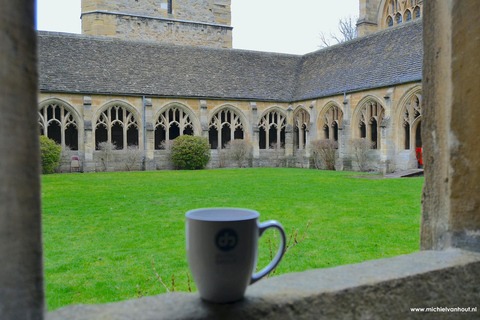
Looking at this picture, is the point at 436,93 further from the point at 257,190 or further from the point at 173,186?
the point at 173,186

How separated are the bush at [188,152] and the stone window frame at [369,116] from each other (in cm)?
777

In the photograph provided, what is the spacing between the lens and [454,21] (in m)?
1.81

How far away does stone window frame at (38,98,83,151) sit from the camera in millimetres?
20844

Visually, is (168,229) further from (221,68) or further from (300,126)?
(221,68)

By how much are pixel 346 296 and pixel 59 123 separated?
864 inches

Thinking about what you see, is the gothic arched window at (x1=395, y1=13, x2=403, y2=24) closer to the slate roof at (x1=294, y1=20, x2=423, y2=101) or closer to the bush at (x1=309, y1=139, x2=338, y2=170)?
the slate roof at (x1=294, y1=20, x2=423, y2=101)

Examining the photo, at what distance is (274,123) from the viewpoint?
2566 cm

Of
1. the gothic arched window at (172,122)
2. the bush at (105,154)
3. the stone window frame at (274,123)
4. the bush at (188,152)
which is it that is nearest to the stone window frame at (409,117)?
the stone window frame at (274,123)

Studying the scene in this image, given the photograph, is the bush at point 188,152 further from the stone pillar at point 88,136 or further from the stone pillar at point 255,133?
the stone pillar at point 88,136

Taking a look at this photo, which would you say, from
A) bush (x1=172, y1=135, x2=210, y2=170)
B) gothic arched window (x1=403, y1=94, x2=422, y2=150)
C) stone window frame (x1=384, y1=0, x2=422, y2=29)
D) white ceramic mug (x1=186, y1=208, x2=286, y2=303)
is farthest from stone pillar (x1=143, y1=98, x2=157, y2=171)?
white ceramic mug (x1=186, y1=208, x2=286, y2=303)

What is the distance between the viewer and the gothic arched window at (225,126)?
24.5 metres

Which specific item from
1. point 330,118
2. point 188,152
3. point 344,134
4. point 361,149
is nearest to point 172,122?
point 188,152

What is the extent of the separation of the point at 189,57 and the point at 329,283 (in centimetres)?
2551

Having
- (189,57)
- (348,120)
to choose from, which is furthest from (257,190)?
(189,57)
